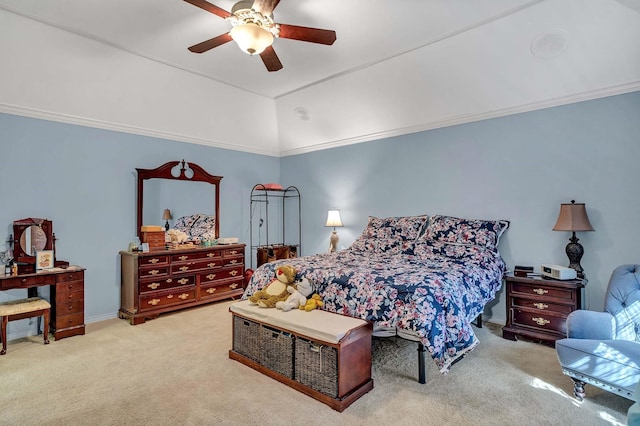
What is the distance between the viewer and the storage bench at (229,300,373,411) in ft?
7.36

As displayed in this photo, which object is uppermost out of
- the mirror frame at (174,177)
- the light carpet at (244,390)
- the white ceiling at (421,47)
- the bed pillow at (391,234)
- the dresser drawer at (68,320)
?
the white ceiling at (421,47)

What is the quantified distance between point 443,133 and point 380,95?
3.18 feet

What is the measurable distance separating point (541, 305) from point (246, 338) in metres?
2.78

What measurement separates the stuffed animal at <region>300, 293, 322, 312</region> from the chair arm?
73.0 inches

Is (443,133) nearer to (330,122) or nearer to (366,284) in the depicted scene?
(330,122)

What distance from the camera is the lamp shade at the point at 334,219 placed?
5.28 metres

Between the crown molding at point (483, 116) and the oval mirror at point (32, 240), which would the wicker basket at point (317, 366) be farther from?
the crown molding at point (483, 116)

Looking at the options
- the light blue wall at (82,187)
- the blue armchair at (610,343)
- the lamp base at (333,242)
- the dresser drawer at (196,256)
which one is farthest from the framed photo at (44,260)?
the blue armchair at (610,343)

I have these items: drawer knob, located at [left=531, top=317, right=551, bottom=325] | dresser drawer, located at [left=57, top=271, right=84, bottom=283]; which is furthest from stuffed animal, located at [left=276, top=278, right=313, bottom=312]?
dresser drawer, located at [left=57, top=271, right=84, bottom=283]

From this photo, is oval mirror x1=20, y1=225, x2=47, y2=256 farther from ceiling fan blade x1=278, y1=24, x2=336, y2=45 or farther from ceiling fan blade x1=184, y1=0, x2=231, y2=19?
ceiling fan blade x1=278, y1=24, x2=336, y2=45

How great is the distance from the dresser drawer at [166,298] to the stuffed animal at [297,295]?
2.10m

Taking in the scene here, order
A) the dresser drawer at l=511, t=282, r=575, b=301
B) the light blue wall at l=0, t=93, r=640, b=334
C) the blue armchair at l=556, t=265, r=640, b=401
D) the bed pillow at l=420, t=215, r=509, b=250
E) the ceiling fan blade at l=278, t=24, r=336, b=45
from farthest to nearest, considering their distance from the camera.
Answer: the bed pillow at l=420, t=215, r=509, b=250, the light blue wall at l=0, t=93, r=640, b=334, the dresser drawer at l=511, t=282, r=575, b=301, the ceiling fan blade at l=278, t=24, r=336, b=45, the blue armchair at l=556, t=265, r=640, b=401

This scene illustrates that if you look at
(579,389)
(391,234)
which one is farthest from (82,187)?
(579,389)

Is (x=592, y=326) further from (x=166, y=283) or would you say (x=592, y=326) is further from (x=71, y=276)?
(x=71, y=276)
